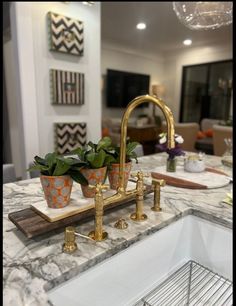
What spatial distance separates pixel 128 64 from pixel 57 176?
264 inches

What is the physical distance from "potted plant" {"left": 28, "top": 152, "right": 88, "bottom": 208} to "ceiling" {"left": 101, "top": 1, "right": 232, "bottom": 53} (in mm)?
3859

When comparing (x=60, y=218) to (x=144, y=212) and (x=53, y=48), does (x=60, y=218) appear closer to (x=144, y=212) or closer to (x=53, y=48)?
(x=144, y=212)

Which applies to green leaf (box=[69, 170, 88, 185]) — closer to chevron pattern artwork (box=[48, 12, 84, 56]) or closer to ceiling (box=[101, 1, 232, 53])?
chevron pattern artwork (box=[48, 12, 84, 56])

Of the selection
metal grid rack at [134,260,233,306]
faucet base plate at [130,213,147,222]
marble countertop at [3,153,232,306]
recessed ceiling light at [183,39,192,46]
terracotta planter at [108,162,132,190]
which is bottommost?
metal grid rack at [134,260,233,306]

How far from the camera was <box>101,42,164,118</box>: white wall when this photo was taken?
6.42 meters

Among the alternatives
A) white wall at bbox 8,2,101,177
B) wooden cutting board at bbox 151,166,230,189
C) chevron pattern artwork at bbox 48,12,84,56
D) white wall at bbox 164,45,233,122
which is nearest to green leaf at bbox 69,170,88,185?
wooden cutting board at bbox 151,166,230,189

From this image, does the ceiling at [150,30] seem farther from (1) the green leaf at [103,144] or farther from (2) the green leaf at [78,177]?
(2) the green leaf at [78,177]

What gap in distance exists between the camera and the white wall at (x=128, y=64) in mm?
6422

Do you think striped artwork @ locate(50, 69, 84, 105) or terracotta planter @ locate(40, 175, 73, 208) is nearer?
terracotta planter @ locate(40, 175, 73, 208)

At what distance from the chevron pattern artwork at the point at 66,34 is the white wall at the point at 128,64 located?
3871 mm

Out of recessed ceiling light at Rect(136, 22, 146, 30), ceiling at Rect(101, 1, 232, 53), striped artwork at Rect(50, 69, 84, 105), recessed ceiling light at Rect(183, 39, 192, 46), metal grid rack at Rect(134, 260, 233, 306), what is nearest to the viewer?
metal grid rack at Rect(134, 260, 233, 306)

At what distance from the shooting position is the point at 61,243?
2.40ft

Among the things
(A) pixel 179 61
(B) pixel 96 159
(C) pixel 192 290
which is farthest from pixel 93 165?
(A) pixel 179 61

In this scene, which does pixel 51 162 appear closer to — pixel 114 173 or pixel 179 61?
pixel 114 173
